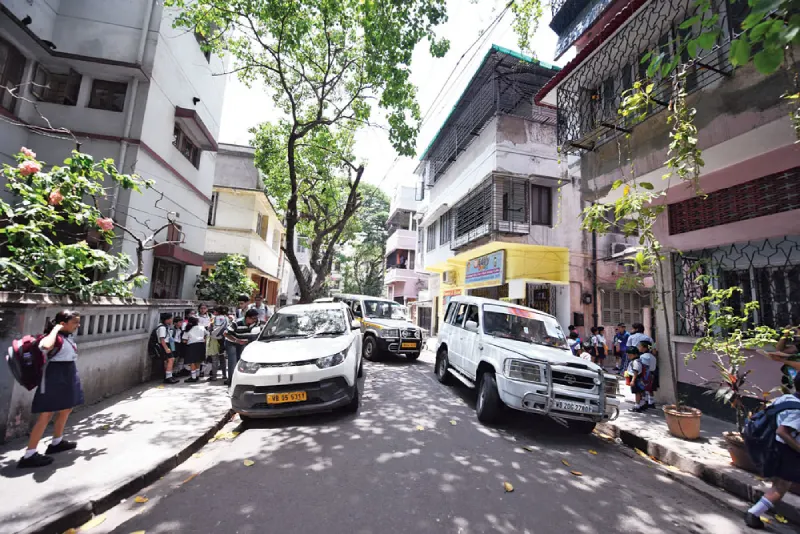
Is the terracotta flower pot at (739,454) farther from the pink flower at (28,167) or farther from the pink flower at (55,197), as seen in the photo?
the pink flower at (28,167)

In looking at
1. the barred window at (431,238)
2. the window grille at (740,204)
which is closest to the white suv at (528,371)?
the window grille at (740,204)

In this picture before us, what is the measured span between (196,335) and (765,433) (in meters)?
8.95

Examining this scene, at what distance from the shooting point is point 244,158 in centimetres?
1753

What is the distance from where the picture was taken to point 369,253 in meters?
35.4

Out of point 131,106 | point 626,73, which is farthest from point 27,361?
point 626,73

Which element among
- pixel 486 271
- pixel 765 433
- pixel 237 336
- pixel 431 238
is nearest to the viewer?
pixel 765 433

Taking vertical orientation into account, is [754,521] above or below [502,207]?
below

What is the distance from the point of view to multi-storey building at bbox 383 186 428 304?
29781mm

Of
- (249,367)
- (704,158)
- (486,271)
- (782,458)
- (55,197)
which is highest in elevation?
(704,158)

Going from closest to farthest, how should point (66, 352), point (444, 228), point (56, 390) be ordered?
point (56, 390) → point (66, 352) → point (444, 228)

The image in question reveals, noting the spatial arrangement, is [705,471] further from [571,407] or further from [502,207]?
[502,207]

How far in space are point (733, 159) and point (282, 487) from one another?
26.6 ft

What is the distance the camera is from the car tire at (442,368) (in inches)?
325

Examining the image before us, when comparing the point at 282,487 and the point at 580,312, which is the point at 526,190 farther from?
the point at 282,487
